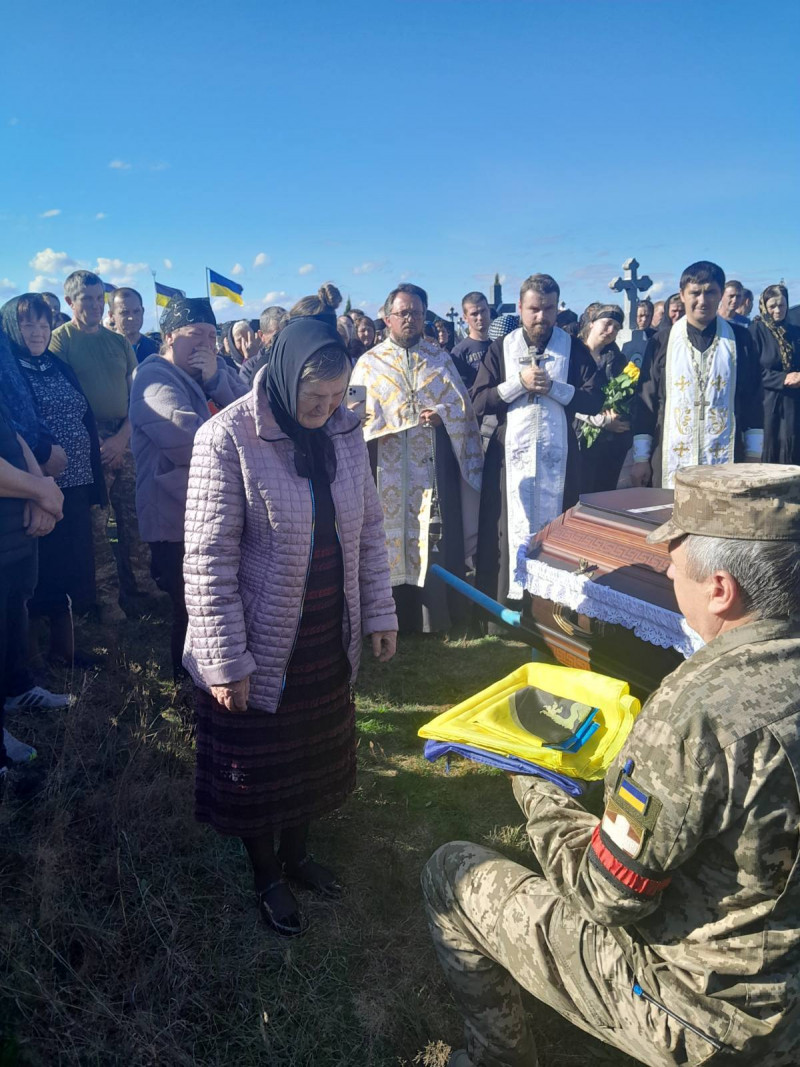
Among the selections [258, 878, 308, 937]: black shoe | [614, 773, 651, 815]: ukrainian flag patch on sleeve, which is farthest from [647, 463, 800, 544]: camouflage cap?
[258, 878, 308, 937]: black shoe

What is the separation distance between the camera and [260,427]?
2.24m

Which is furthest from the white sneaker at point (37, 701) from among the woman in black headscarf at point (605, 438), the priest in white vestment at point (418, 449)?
the woman in black headscarf at point (605, 438)

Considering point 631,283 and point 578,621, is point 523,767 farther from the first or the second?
point 631,283

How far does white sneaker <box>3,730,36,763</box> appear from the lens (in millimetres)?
3369

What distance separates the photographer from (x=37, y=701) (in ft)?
12.7

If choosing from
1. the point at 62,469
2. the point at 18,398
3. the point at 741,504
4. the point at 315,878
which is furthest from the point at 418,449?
the point at 741,504

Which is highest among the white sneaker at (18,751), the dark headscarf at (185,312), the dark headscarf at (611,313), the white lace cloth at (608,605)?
the dark headscarf at (611,313)

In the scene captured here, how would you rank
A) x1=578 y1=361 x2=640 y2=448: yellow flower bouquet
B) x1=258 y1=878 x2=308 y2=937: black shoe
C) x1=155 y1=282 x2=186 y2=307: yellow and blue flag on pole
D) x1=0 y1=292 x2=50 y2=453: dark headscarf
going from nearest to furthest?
x1=258 y1=878 x2=308 y2=937: black shoe < x1=0 y1=292 x2=50 y2=453: dark headscarf < x1=578 y1=361 x2=640 y2=448: yellow flower bouquet < x1=155 y1=282 x2=186 y2=307: yellow and blue flag on pole

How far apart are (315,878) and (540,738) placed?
0.99 metres

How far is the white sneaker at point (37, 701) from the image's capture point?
3830 mm

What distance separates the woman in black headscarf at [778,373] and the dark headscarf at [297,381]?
4.68 meters

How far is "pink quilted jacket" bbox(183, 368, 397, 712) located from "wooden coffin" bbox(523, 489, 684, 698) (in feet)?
4.39

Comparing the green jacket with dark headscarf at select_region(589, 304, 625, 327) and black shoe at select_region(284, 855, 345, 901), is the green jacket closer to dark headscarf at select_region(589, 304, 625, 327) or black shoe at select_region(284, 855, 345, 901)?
black shoe at select_region(284, 855, 345, 901)

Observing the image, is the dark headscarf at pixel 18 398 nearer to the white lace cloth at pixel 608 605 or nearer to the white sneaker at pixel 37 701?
the white sneaker at pixel 37 701
